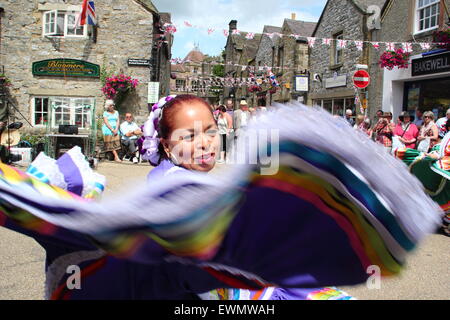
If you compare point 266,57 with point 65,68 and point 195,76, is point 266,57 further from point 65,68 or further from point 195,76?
point 65,68

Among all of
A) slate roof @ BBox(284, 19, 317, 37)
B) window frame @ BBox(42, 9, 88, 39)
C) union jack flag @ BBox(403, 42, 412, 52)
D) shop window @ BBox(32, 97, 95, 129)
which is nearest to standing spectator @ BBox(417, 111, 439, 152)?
union jack flag @ BBox(403, 42, 412, 52)

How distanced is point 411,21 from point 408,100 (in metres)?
2.58

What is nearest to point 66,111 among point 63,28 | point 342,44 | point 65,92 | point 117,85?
point 65,92

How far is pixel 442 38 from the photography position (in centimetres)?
1100

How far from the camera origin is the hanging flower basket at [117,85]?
13.3m

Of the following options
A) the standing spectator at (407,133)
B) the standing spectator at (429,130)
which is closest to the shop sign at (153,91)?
the standing spectator at (407,133)

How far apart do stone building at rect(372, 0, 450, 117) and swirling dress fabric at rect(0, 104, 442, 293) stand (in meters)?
12.6

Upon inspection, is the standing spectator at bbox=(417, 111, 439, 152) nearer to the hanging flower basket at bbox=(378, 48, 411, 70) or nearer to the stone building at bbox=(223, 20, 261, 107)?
the hanging flower basket at bbox=(378, 48, 411, 70)

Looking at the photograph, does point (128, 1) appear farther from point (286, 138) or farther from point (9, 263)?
point (286, 138)

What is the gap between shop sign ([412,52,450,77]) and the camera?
1148 cm

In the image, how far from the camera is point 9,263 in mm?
3889

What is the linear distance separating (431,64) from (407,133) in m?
4.56

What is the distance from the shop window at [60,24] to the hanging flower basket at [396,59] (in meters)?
10.1

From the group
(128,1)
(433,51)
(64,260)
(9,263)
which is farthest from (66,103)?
(64,260)
